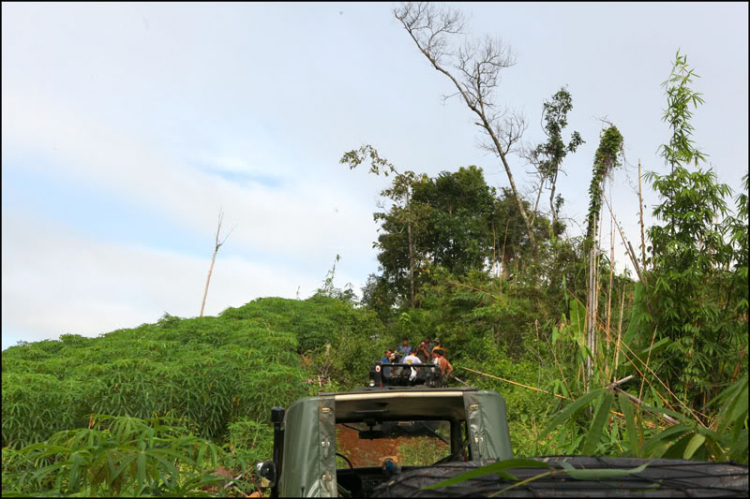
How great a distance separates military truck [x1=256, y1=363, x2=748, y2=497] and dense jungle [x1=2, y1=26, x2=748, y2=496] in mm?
820

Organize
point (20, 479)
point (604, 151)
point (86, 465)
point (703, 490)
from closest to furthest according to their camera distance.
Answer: point (703, 490) → point (86, 465) → point (20, 479) → point (604, 151)

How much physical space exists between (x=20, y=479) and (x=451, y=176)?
2355 centimetres

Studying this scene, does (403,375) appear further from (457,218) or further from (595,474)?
(457,218)

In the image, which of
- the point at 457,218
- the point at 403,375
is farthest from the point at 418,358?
the point at 457,218

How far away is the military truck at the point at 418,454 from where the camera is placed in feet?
7.55

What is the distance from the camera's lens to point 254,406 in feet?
29.1

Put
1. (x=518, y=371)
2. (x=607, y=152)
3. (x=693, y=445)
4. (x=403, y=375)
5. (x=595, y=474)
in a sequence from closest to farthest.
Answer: (x=595, y=474) < (x=693, y=445) < (x=403, y=375) < (x=518, y=371) < (x=607, y=152)

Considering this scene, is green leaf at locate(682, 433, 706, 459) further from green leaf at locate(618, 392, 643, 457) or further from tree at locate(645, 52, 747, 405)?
tree at locate(645, 52, 747, 405)

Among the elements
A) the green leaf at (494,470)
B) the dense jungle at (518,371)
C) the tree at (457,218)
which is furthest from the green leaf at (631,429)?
the tree at (457,218)

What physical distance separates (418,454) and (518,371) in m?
9.14

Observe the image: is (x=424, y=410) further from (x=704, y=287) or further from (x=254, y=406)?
(x=254, y=406)

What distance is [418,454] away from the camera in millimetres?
4410

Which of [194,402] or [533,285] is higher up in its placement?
[533,285]

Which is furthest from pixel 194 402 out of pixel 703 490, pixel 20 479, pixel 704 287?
pixel 703 490
